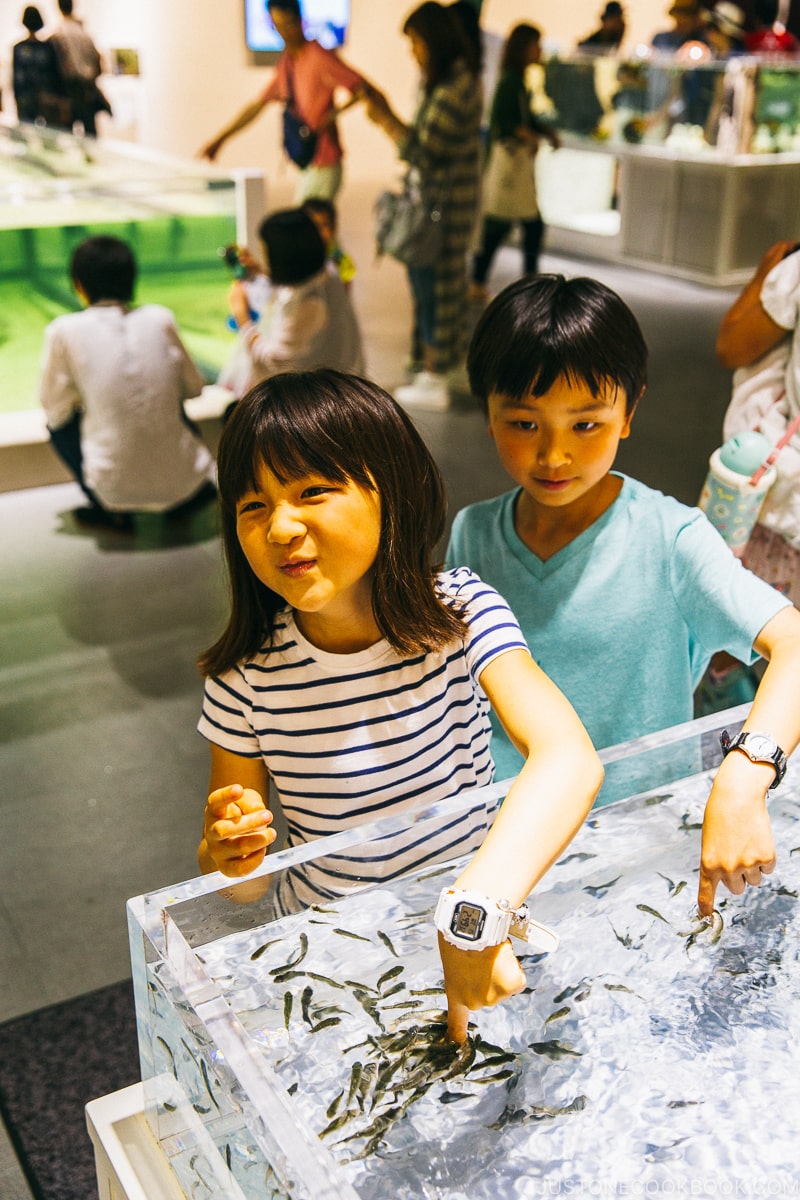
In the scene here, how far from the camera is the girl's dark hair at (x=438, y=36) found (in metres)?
4.32

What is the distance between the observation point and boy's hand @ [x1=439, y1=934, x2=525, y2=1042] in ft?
2.77

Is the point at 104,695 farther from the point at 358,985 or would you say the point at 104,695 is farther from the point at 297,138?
the point at 297,138

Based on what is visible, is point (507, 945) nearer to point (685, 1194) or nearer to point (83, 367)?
point (685, 1194)

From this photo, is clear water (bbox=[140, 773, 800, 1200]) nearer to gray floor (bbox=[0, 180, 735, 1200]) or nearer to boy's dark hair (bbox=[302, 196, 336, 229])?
gray floor (bbox=[0, 180, 735, 1200])

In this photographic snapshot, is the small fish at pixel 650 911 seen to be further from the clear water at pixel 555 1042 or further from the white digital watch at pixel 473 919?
the white digital watch at pixel 473 919

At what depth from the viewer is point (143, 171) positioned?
4559 mm

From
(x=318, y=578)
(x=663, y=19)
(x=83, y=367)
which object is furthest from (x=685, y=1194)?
(x=663, y=19)

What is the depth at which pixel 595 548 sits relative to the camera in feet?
4.50

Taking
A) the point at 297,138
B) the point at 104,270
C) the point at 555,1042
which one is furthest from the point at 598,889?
the point at 297,138

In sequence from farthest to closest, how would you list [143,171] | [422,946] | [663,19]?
[663,19] → [143,171] → [422,946]

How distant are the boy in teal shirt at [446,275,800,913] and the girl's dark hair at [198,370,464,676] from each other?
6.5 inches

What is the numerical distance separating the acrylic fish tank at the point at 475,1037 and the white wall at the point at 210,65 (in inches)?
167

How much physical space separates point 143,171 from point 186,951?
4.19 metres

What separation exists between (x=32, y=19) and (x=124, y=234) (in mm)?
1285
